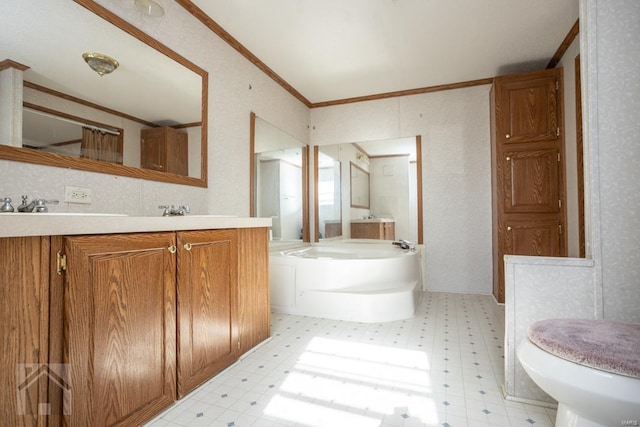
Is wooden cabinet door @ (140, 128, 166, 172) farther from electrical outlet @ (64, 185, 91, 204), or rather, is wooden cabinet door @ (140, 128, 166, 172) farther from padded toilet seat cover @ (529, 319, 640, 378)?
padded toilet seat cover @ (529, 319, 640, 378)

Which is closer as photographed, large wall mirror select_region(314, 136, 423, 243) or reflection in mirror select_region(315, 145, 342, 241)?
large wall mirror select_region(314, 136, 423, 243)

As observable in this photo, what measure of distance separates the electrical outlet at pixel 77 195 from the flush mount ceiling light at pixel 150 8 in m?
1.15

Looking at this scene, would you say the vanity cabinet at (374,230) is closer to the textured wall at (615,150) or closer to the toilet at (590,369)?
the textured wall at (615,150)

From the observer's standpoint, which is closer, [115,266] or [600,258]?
[115,266]

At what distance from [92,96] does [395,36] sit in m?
2.35

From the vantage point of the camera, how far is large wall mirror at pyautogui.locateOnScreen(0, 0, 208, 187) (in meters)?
1.31

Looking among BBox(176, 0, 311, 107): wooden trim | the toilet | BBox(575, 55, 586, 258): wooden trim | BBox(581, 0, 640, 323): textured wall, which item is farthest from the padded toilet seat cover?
BBox(176, 0, 311, 107): wooden trim

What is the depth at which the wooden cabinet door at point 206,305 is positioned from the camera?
1421 mm

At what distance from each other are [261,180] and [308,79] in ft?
4.46

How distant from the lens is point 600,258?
52.3 inches

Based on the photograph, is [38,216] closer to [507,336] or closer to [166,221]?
[166,221]

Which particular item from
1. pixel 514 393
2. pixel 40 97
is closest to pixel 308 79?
pixel 40 97

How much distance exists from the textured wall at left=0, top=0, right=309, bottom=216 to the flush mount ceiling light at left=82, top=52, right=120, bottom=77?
0.29 meters

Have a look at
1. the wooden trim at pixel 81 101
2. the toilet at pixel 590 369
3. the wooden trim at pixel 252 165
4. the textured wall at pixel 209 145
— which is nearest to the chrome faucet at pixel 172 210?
the textured wall at pixel 209 145
